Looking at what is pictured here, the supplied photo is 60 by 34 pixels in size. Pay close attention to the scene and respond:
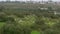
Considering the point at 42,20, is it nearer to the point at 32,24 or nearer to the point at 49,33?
the point at 32,24

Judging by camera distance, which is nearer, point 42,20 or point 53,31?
point 53,31

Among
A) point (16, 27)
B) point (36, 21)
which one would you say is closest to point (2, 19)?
point (36, 21)

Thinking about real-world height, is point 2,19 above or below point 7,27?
below

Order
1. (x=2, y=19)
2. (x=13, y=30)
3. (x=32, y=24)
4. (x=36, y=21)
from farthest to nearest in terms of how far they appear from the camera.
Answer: (x=2, y=19), (x=36, y=21), (x=32, y=24), (x=13, y=30)

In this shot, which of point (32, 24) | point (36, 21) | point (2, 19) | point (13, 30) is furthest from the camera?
point (2, 19)

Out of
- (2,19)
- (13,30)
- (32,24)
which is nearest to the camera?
(13,30)

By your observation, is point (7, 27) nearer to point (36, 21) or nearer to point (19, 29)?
point (19, 29)

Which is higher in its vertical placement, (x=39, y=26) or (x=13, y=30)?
(x=13, y=30)

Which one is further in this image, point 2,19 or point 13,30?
point 2,19

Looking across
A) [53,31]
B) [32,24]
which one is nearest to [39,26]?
[32,24]
